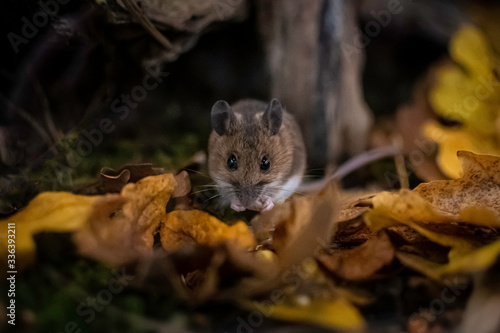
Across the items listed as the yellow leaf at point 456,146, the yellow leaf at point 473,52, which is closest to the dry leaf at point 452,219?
the yellow leaf at point 456,146

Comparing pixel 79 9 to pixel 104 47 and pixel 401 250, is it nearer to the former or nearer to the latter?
pixel 104 47

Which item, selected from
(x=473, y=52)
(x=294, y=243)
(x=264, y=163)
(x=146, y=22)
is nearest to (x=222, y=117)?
(x=264, y=163)

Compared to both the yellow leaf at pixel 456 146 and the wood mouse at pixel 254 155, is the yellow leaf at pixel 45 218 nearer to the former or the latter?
the wood mouse at pixel 254 155

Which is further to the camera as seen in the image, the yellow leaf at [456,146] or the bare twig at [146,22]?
the yellow leaf at [456,146]

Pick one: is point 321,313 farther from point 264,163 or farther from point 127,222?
point 264,163

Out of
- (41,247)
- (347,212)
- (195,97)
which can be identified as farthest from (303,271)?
(195,97)

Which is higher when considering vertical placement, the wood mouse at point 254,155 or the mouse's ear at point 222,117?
the mouse's ear at point 222,117

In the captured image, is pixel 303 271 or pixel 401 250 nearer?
pixel 303 271
